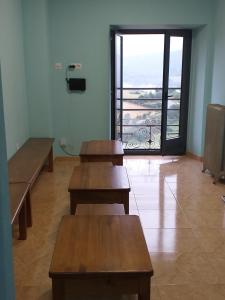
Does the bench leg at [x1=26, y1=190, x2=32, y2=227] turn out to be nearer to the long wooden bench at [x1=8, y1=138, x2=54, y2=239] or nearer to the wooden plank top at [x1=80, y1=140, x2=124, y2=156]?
the long wooden bench at [x1=8, y1=138, x2=54, y2=239]

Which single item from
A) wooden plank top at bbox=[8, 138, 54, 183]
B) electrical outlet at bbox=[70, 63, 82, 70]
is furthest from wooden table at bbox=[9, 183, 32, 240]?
electrical outlet at bbox=[70, 63, 82, 70]

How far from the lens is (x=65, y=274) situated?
1605 millimetres

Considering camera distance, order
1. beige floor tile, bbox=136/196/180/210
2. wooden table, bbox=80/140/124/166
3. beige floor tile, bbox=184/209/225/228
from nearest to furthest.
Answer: beige floor tile, bbox=184/209/225/228 < beige floor tile, bbox=136/196/180/210 < wooden table, bbox=80/140/124/166

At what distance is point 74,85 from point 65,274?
3951 mm

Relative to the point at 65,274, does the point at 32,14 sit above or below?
above

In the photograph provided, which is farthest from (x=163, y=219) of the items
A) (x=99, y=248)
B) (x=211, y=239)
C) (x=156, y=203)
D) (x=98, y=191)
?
(x=99, y=248)

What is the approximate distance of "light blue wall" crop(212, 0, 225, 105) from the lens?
470 centimetres

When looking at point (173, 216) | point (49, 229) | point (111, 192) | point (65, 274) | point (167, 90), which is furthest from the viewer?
point (167, 90)

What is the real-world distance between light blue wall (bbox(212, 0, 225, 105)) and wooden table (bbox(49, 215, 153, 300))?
11.1 feet

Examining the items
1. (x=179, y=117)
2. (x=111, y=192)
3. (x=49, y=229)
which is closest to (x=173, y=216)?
(x=111, y=192)

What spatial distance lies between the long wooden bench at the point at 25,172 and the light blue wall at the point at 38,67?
30 centimetres

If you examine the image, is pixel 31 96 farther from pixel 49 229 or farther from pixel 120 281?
pixel 120 281

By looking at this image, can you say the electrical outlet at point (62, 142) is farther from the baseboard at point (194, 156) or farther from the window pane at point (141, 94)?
the baseboard at point (194, 156)

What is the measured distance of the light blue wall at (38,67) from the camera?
4762mm
